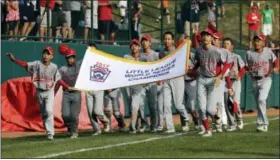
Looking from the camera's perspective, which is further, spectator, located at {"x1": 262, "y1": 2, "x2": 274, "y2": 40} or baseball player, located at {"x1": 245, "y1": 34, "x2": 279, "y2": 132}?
spectator, located at {"x1": 262, "y1": 2, "x2": 274, "y2": 40}

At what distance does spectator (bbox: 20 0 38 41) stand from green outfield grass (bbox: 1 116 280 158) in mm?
4875

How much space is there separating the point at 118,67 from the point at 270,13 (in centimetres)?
1654

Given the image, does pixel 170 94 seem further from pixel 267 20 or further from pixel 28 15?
pixel 267 20

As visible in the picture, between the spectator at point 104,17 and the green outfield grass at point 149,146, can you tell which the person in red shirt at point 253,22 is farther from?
the green outfield grass at point 149,146

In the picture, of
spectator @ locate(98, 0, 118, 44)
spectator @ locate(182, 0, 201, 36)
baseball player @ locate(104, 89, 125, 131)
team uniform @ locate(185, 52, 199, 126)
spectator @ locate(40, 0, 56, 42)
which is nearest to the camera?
baseball player @ locate(104, 89, 125, 131)

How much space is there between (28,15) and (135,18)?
4.90m

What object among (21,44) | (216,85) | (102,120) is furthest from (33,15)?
(216,85)

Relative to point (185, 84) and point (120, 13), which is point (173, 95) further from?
point (120, 13)

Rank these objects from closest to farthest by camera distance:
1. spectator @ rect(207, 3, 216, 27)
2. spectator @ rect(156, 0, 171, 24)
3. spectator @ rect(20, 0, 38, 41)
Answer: spectator @ rect(20, 0, 38, 41) < spectator @ rect(156, 0, 171, 24) < spectator @ rect(207, 3, 216, 27)

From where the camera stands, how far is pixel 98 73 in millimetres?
17469

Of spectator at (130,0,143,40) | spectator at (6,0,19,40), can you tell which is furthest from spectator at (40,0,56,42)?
spectator at (130,0,143,40)

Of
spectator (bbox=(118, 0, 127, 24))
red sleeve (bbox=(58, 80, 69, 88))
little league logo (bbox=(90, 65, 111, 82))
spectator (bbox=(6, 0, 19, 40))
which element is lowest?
red sleeve (bbox=(58, 80, 69, 88))

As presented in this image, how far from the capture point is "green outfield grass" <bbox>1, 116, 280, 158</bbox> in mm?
14148

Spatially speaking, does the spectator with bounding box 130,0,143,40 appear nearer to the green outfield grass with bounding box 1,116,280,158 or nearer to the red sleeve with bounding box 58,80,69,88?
the green outfield grass with bounding box 1,116,280,158
